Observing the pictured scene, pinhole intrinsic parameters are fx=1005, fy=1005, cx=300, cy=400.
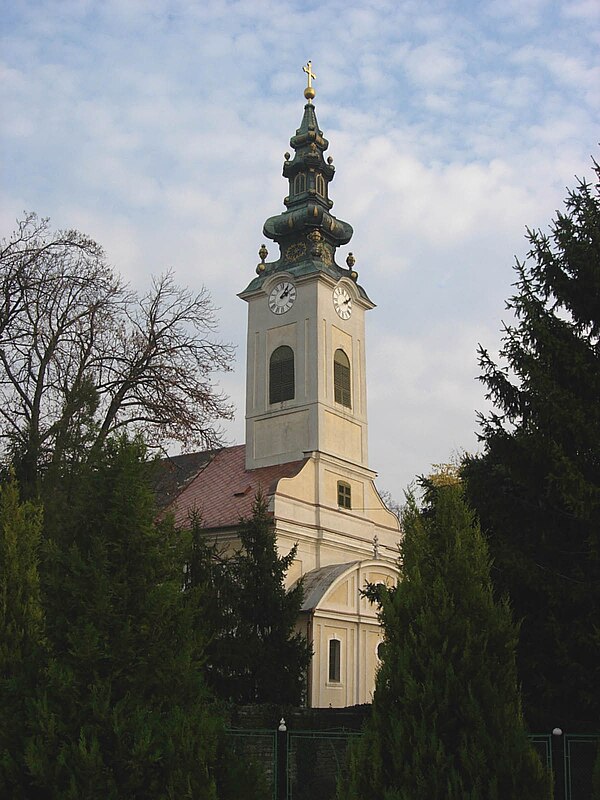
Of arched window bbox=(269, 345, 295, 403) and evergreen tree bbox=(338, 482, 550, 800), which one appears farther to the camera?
arched window bbox=(269, 345, 295, 403)

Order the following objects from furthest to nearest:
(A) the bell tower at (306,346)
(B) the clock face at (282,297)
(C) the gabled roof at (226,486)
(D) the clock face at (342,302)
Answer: (D) the clock face at (342,302) < (B) the clock face at (282,297) < (A) the bell tower at (306,346) < (C) the gabled roof at (226,486)

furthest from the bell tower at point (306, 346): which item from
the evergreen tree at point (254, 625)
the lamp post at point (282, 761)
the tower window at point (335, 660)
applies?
the lamp post at point (282, 761)

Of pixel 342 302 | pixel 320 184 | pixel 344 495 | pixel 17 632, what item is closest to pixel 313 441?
pixel 344 495

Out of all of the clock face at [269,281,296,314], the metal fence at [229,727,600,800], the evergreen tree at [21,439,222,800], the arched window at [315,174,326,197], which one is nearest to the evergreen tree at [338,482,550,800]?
the metal fence at [229,727,600,800]

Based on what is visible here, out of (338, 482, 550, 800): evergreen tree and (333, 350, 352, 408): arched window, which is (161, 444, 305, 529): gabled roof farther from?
(338, 482, 550, 800): evergreen tree

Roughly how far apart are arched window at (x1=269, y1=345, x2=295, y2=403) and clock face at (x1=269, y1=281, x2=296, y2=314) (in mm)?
1467

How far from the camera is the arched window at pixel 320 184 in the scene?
3938 cm

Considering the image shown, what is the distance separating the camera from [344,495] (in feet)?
114

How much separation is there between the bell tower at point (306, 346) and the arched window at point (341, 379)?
4 centimetres

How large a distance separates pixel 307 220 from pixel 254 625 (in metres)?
20.3

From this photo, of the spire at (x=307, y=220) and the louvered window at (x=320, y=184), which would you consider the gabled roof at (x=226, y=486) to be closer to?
the spire at (x=307, y=220)

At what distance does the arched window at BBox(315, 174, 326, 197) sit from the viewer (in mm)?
39375

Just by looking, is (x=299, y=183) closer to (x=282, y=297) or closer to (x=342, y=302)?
(x=282, y=297)

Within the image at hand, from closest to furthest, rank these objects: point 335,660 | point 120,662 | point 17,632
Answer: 1. point 120,662
2. point 17,632
3. point 335,660
